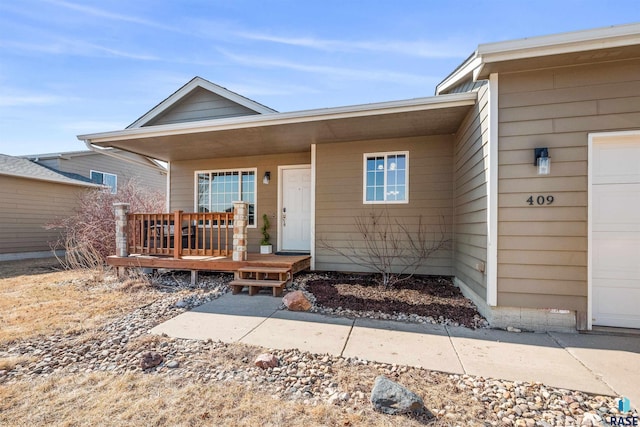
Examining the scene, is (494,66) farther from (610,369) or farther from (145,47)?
(145,47)

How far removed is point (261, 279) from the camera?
4.92m

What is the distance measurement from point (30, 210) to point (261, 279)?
1010cm

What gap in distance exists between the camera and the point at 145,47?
6.76 metres

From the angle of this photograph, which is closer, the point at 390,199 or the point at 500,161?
the point at 500,161

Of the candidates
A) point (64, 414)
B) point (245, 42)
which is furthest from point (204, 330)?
point (245, 42)

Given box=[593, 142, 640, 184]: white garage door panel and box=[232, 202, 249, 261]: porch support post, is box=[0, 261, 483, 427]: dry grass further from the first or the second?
box=[593, 142, 640, 184]: white garage door panel

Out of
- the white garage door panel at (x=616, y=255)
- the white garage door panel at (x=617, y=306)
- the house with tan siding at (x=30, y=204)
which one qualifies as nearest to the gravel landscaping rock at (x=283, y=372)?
the white garage door panel at (x=617, y=306)

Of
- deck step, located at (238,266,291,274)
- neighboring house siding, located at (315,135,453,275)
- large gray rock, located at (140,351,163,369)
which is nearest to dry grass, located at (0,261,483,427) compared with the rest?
large gray rock, located at (140,351,163,369)

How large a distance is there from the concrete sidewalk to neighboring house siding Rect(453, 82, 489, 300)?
32.2 inches

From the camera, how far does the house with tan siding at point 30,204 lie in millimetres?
8844

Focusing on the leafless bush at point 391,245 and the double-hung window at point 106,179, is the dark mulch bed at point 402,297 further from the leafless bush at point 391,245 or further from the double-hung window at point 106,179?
the double-hung window at point 106,179

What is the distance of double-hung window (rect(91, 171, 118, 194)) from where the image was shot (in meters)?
12.6

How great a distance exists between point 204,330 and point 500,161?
398 centimetres

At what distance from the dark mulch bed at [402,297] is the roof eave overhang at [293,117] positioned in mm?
2863
